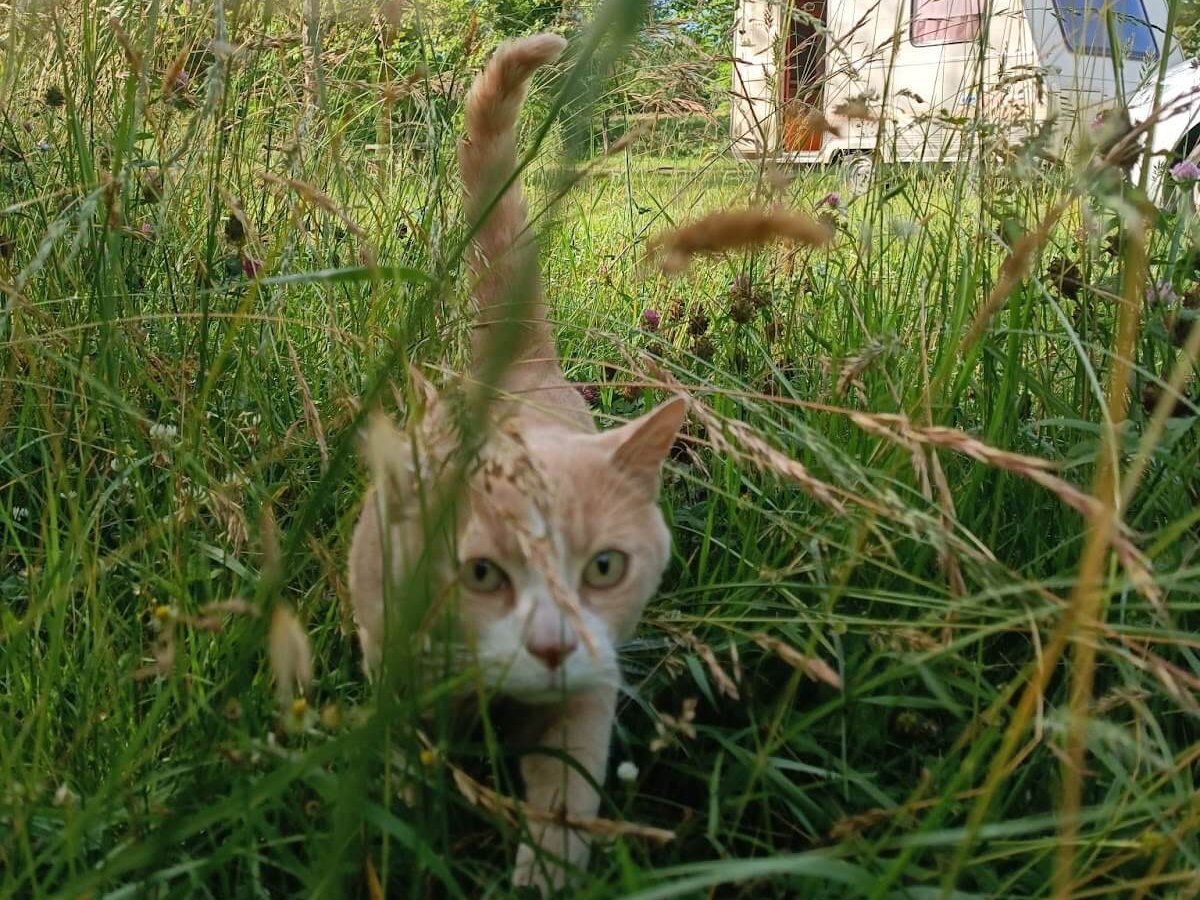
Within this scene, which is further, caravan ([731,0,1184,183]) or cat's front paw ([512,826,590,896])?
caravan ([731,0,1184,183])

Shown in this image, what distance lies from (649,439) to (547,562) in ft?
1.74

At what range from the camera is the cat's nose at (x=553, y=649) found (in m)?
0.94

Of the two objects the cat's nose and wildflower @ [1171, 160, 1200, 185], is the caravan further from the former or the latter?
the cat's nose

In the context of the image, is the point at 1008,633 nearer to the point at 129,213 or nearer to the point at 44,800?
the point at 44,800

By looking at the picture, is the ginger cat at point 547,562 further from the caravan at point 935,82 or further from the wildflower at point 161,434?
the caravan at point 935,82

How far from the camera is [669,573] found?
1.42 meters

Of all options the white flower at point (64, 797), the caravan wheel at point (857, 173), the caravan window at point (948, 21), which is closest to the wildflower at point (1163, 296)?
the caravan window at point (948, 21)

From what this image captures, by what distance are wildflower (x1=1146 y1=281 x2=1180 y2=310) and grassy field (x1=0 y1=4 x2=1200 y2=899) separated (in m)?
0.03

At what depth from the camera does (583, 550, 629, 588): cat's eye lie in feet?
3.62

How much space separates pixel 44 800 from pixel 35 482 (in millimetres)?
695

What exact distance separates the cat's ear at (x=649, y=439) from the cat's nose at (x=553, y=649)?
0.27 m

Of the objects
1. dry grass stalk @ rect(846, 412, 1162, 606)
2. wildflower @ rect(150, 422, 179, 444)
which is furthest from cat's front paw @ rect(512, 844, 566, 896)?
wildflower @ rect(150, 422, 179, 444)

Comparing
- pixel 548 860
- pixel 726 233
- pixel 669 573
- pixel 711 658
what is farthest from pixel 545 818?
pixel 669 573

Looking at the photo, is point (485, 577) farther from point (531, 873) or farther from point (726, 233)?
point (726, 233)
